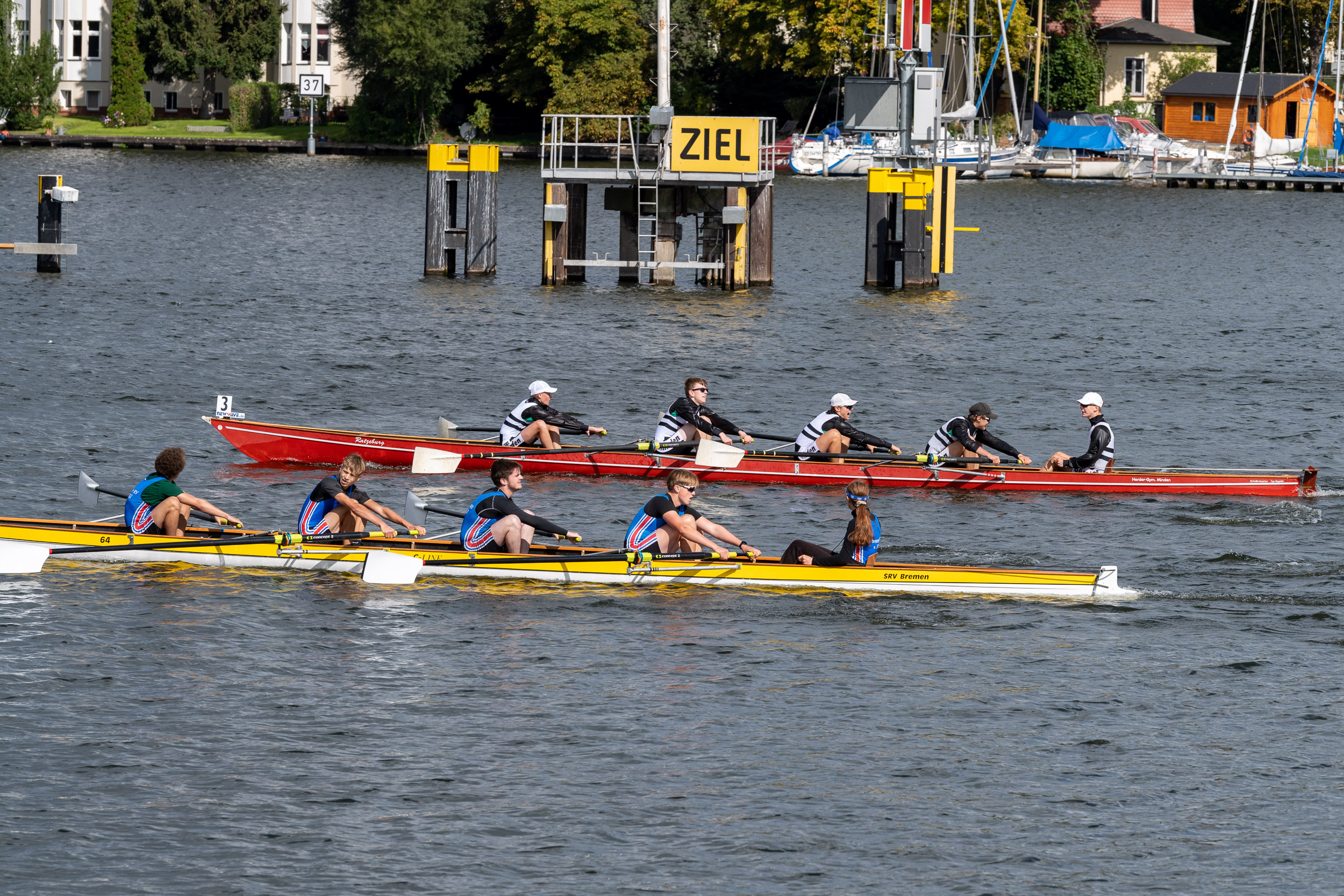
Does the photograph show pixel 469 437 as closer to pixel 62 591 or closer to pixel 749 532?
pixel 749 532

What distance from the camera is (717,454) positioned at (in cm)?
2555

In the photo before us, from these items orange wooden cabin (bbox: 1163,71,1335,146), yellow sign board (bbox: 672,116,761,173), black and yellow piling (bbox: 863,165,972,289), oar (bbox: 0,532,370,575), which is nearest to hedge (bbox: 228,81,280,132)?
orange wooden cabin (bbox: 1163,71,1335,146)

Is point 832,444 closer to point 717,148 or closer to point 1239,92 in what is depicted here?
point 717,148

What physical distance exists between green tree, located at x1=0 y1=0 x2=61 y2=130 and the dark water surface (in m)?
73.2

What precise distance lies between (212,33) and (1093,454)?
88848 millimetres

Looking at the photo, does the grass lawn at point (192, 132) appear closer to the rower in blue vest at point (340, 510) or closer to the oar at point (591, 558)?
the rower in blue vest at point (340, 510)

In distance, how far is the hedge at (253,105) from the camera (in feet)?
351

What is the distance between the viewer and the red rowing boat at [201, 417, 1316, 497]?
2595 cm

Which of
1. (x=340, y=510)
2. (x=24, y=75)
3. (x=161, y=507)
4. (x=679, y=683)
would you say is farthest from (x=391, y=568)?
(x=24, y=75)

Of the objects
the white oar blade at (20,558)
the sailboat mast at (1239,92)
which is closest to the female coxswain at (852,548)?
the white oar blade at (20,558)

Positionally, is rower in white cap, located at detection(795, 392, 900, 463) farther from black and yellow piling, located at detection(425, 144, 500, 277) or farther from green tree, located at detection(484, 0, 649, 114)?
green tree, located at detection(484, 0, 649, 114)

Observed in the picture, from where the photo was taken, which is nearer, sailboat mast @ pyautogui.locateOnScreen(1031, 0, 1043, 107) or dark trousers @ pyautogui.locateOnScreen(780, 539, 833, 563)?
dark trousers @ pyautogui.locateOnScreen(780, 539, 833, 563)

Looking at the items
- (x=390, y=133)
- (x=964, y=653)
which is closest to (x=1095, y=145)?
(x=390, y=133)

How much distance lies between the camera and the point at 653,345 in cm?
4028
